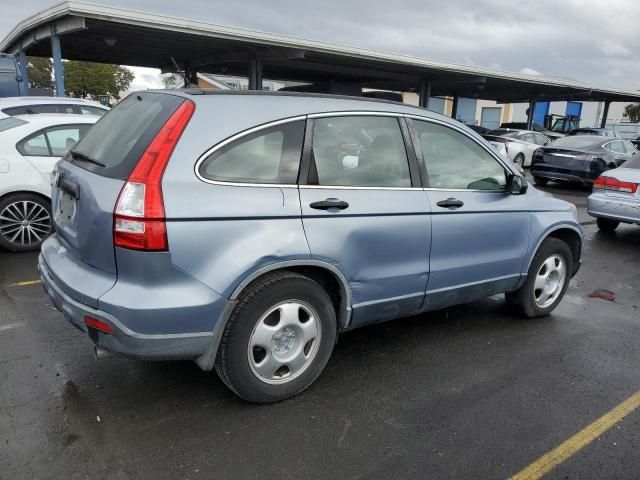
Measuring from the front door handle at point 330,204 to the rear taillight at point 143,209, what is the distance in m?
0.84

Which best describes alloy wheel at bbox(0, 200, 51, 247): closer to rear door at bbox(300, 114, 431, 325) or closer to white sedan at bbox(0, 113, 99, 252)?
white sedan at bbox(0, 113, 99, 252)

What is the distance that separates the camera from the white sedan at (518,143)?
18.7 meters

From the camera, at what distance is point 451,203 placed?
352cm

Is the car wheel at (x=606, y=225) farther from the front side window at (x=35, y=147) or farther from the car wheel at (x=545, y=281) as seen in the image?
the front side window at (x=35, y=147)

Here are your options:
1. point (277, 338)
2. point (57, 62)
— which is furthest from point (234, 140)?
point (57, 62)

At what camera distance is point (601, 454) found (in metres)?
2.69

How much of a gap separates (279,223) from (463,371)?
1755mm

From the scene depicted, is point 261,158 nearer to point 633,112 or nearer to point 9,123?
point 9,123

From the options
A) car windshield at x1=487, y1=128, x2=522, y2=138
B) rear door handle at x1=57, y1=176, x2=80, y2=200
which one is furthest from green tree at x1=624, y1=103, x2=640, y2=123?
rear door handle at x1=57, y1=176, x2=80, y2=200

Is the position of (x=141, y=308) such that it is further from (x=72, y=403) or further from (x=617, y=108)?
(x=617, y=108)

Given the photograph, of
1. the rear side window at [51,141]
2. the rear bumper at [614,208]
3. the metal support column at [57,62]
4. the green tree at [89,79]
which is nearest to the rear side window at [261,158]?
the rear side window at [51,141]

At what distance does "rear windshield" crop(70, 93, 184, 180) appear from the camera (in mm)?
2650

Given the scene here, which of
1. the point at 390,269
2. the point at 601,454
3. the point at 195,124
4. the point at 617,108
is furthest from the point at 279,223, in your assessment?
the point at 617,108

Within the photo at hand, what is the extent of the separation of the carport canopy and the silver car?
25.3ft
